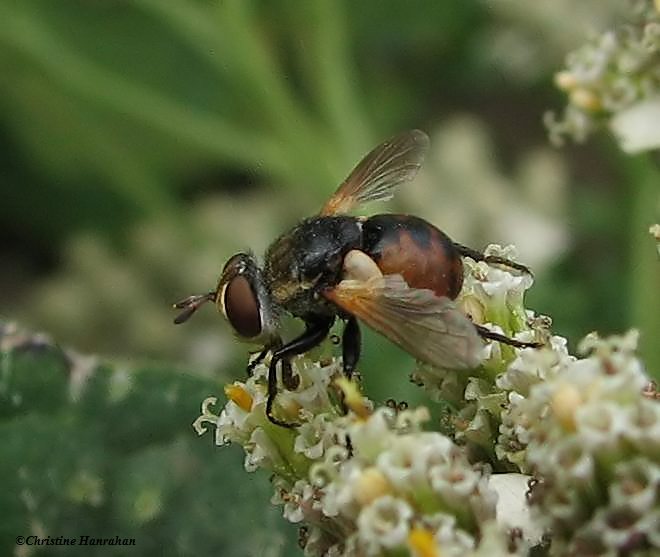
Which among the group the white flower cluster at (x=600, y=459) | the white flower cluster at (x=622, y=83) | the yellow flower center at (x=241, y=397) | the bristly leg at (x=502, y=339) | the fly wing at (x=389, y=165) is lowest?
the white flower cluster at (x=600, y=459)

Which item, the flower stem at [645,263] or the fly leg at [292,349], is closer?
the fly leg at [292,349]

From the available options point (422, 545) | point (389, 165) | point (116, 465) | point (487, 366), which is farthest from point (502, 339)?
point (116, 465)

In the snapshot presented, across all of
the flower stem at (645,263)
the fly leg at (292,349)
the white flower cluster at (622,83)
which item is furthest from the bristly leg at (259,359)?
the flower stem at (645,263)

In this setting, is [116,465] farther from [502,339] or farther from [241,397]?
[502,339]

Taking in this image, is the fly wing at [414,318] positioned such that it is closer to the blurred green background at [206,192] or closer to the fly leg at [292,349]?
the fly leg at [292,349]

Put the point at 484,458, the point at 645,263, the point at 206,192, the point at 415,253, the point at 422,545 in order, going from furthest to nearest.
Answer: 1. the point at 206,192
2. the point at 645,263
3. the point at 415,253
4. the point at 484,458
5. the point at 422,545

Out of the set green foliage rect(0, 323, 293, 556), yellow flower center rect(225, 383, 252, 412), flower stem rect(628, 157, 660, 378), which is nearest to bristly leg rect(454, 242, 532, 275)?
yellow flower center rect(225, 383, 252, 412)

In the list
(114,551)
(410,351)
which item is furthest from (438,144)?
(410,351)
